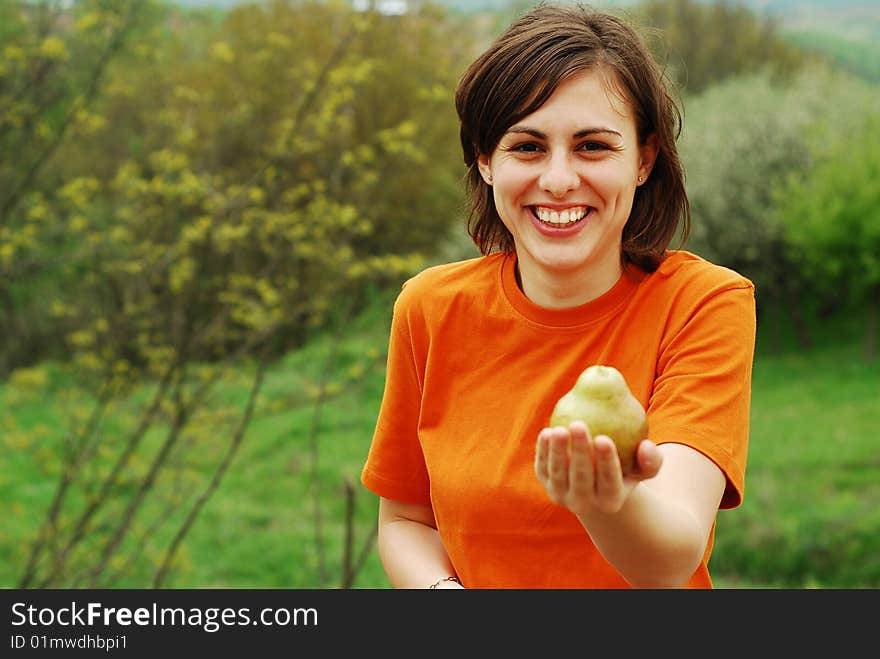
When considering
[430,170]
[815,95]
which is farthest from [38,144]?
[815,95]

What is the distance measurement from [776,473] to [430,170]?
872 centimetres

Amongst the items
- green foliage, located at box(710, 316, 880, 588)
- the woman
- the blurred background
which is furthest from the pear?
green foliage, located at box(710, 316, 880, 588)

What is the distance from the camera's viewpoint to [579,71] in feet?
6.39

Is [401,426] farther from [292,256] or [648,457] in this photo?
[292,256]

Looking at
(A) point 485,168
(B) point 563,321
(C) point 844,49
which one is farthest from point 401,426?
(C) point 844,49

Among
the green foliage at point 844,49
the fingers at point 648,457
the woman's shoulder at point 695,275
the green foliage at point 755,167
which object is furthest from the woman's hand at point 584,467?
the green foliage at point 844,49

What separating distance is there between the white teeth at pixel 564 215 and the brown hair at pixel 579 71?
179mm

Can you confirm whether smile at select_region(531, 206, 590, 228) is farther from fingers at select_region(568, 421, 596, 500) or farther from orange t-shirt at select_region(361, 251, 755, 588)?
fingers at select_region(568, 421, 596, 500)

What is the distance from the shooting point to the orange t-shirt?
188cm

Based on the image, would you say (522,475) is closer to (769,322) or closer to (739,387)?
(739,387)

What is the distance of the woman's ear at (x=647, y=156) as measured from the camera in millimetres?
2123

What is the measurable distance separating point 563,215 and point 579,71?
272 mm

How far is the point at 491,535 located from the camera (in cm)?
201

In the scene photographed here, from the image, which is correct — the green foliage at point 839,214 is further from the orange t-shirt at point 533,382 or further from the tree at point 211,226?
the orange t-shirt at point 533,382
